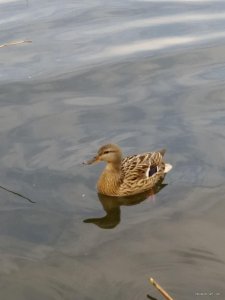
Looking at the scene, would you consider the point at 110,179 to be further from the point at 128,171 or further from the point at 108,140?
the point at 108,140

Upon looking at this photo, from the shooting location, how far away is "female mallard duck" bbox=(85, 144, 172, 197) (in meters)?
8.55

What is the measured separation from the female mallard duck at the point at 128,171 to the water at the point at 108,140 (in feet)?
0.72

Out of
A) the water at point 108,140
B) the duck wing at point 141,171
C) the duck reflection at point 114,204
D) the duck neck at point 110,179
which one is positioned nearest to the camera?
the water at point 108,140

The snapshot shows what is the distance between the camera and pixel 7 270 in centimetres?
698

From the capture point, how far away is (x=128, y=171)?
29.4 feet

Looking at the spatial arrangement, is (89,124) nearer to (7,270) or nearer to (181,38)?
(7,270)

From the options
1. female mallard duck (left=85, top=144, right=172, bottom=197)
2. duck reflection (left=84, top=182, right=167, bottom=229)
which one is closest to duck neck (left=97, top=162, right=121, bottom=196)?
female mallard duck (left=85, top=144, right=172, bottom=197)

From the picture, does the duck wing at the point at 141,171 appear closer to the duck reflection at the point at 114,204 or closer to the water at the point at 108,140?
the duck reflection at the point at 114,204

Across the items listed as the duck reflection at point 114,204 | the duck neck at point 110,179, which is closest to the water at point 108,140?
the duck reflection at point 114,204

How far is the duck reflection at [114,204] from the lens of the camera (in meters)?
7.86

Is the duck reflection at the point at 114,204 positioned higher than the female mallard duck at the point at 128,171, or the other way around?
the female mallard duck at the point at 128,171

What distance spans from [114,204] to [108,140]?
Answer: 5.51 ft

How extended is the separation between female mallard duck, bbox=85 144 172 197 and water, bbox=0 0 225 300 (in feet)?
0.72

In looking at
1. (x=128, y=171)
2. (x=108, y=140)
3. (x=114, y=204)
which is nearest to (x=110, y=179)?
(x=114, y=204)
